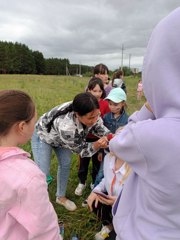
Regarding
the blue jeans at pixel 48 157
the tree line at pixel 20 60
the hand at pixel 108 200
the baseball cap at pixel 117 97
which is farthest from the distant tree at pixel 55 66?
the hand at pixel 108 200

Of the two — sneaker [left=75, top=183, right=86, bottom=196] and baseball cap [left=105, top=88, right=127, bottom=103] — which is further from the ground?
baseball cap [left=105, top=88, right=127, bottom=103]

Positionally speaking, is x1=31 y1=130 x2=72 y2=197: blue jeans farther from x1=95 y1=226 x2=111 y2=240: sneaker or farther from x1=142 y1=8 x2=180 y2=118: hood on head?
x1=142 y1=8 x2=180 y2=118: hood on head

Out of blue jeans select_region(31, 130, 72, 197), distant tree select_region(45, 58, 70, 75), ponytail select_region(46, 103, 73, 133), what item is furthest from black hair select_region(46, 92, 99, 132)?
distant tree select_region(45, 58, 70, 75)

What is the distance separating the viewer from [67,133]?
292 cm

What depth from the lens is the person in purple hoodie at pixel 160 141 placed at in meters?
0.98

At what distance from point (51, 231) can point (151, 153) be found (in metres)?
1.01

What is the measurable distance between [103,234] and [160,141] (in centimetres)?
204

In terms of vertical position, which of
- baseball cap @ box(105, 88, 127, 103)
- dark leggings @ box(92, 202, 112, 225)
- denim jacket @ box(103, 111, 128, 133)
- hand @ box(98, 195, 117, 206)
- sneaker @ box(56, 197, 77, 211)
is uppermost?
baseball cap @ box(105, 88, 127, 103)

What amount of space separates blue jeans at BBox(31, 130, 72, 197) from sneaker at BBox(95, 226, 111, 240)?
32.6 inches

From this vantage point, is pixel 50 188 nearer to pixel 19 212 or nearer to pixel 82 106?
pixel 82 106

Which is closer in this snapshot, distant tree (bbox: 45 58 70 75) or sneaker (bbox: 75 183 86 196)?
sneaker (bbox: 75 183 86 196)

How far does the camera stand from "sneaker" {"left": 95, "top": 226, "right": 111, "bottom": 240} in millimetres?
2764

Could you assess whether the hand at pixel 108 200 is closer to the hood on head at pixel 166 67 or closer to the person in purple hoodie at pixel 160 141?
the person in purple hoodie at pixel 160 141

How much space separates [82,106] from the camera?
279 cm
